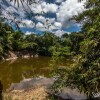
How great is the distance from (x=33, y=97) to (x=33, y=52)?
61.9 m

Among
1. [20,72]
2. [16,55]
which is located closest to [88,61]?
[20,72]

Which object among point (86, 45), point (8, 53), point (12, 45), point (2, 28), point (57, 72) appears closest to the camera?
point (2, 28)

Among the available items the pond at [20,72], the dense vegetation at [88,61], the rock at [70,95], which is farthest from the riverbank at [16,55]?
the dense vegetation at [88,61]

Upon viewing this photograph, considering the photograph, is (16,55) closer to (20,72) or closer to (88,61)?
(20,72)

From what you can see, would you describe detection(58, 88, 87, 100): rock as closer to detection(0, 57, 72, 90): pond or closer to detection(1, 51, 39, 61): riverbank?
detection(0, 57, 72, 90): pond

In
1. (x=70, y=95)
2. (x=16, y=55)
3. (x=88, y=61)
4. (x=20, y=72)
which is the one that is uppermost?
(x=88, y=61)

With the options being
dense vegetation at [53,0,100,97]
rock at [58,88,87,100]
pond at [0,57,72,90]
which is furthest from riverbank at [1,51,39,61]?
dense vegetation at [53,0,100,97]

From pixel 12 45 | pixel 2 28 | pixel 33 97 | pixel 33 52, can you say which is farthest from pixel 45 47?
pixel 2 28

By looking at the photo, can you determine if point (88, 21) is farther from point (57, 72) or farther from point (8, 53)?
point (8, 53)

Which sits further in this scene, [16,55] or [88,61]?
[16,55]

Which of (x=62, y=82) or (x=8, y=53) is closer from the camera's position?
(x=62, y=82)

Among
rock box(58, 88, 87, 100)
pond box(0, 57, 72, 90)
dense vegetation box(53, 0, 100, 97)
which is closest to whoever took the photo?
dense vegetation box(53, 0, 100, 97)

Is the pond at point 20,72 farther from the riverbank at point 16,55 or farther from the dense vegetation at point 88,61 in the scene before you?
the riverbank at point 16,55

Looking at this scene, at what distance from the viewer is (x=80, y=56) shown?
33.8ft
